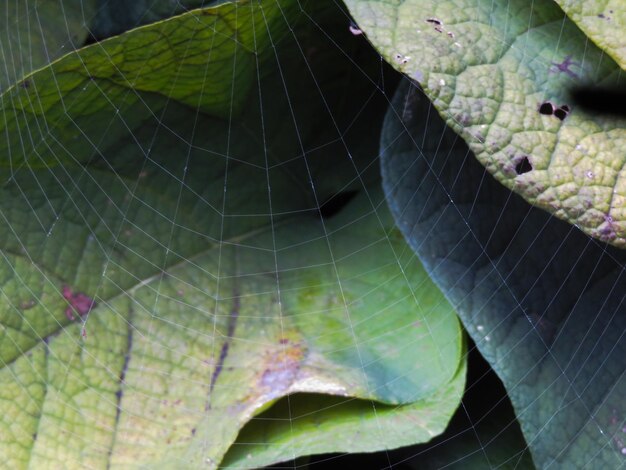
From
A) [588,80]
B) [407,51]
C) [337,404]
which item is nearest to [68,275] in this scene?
[337,404]

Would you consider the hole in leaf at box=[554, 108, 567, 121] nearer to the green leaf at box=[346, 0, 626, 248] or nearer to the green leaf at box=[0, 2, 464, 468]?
the green leaf at box=[346, 0, 626, 248]

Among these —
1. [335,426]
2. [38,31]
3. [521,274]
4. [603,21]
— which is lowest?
[335,426]

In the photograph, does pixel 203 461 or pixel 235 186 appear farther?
pixel 235 186

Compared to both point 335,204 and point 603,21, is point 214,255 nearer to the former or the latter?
point 335,204

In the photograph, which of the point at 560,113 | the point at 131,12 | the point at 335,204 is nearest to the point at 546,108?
the point at 560,113

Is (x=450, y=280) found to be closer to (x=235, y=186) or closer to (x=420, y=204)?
(x=420, y=204)

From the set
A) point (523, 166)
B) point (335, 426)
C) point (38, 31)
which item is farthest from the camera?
point (38, 31)

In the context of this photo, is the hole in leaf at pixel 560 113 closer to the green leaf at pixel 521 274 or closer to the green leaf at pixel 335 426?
the green leaf at pixel 521 274
